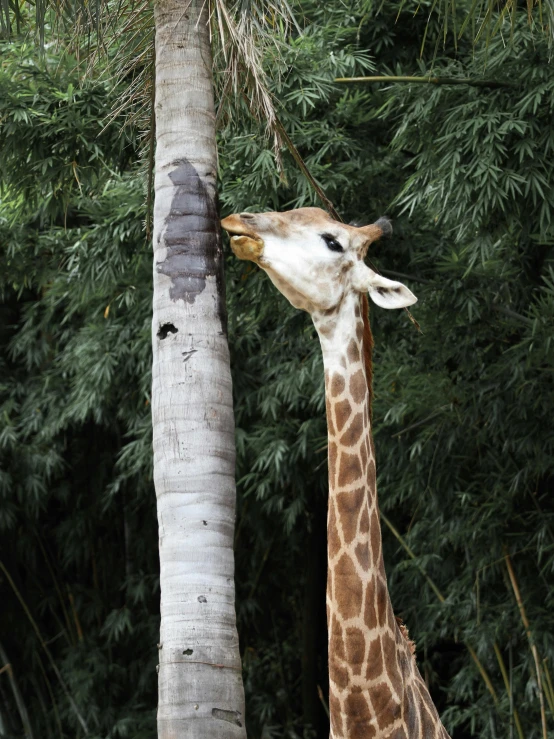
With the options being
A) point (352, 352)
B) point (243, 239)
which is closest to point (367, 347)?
point (352, 352)

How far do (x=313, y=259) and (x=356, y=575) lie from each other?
0.66 m

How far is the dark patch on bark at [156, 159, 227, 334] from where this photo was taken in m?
2.23

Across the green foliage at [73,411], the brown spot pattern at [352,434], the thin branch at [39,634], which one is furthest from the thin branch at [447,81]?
the thin branch at [39,634]

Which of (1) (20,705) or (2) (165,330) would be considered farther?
(1) (20,705)

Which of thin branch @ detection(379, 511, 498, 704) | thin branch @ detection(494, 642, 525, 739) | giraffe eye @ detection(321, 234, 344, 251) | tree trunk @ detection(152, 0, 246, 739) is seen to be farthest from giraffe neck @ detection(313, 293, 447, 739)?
thin branch @ detection(379, 511, 498, 704)

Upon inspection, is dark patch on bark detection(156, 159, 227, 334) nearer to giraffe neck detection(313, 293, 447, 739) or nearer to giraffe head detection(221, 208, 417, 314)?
giraffe head detection(221, 208, 417, 314)

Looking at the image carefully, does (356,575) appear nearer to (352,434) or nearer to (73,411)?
(352,434)

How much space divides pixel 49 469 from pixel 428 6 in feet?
9.39

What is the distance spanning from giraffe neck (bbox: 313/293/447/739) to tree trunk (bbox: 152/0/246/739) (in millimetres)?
221

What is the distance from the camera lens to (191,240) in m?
2.26

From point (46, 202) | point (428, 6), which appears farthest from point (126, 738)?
point (428, 6)

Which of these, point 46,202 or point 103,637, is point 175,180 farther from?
point 103,637

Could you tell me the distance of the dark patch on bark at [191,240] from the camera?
7.32ft

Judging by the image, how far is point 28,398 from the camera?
562 cm
